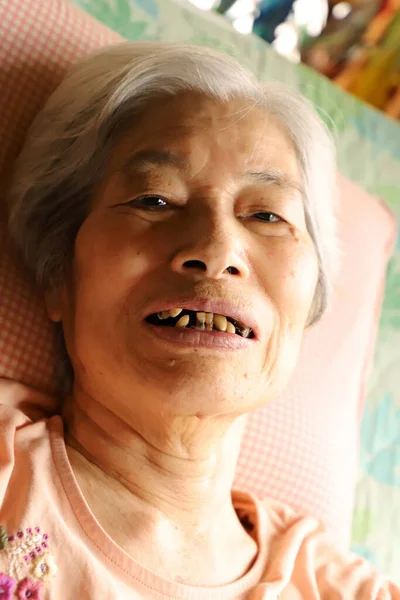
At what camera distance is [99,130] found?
1063 millimetres

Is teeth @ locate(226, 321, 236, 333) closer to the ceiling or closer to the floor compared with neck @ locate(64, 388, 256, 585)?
closer to the ceiling

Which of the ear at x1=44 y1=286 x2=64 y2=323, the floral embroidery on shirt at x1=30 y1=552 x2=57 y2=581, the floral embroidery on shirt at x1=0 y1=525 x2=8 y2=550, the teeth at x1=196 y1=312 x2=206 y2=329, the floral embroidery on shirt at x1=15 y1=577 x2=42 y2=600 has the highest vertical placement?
the teeth at x1=196 y1=312 x2=206 y2=329

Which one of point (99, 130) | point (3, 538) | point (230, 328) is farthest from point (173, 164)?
point (3, 538)

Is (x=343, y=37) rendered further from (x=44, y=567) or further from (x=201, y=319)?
(x=44, y=567)

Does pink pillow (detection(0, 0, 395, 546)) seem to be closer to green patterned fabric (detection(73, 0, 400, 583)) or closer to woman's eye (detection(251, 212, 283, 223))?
green patterned fabric (detection(73, 0, 400, 583))

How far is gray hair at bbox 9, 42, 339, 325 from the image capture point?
107cm

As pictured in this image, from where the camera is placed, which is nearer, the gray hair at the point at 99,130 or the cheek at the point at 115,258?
the cheek at the point at 115,258

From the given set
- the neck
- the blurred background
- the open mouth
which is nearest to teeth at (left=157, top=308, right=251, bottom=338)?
the open mouth

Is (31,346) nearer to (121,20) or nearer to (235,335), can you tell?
(235,335)

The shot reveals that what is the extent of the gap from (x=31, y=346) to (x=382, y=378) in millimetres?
909

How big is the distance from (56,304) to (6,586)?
0.45 metres

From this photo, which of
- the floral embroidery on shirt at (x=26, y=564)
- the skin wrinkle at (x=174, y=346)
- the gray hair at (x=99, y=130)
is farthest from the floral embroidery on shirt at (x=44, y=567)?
the gray hair at (x=99, y=130)

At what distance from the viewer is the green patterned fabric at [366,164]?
151cm

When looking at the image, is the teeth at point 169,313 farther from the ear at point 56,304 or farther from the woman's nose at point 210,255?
the ear at point 56,304
